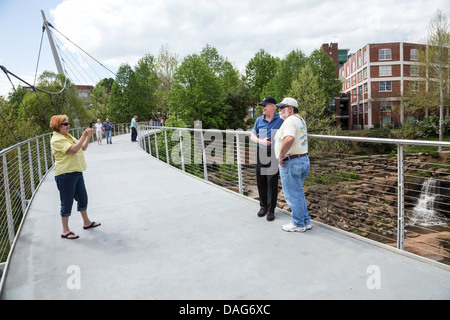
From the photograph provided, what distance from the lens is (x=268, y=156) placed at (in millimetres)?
4719

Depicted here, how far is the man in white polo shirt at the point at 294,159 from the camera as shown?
396cm

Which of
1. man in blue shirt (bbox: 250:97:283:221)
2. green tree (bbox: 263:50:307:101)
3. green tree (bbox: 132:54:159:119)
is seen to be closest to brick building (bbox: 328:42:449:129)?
green tree (bbox: 263:50:307:101)

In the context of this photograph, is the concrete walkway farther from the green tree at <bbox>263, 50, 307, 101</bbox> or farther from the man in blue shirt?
the green tree at <bbox>263, 50, 307, 101</bbox>

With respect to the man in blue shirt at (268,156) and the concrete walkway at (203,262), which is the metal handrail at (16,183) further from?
the man in blue shirt at (268,156)

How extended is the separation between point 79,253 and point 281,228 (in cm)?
240

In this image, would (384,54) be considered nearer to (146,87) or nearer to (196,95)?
(196,95)

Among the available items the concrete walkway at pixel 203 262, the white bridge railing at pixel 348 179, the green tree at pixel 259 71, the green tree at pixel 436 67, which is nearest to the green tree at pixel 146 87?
the green tree at pixel 259 71

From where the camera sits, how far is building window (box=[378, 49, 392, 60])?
5106cm

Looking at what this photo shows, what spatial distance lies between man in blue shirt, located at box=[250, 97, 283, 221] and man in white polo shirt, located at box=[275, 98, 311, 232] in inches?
19.2

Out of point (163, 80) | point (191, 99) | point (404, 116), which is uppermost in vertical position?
point (163, 80)

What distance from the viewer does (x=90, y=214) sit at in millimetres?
5297

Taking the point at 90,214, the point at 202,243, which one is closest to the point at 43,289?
the point at 202,243

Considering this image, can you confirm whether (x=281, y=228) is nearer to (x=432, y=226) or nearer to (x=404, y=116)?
(x=432, y=226)

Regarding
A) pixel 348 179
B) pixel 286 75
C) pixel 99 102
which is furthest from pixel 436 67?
pixel 99 102
